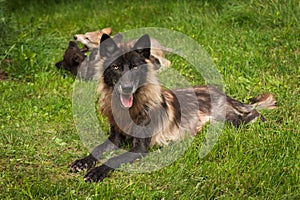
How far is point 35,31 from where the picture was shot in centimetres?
997

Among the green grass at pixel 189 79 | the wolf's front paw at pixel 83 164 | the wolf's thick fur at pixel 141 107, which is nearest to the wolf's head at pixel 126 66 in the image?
the wolf's thick fur at pixel 141 107

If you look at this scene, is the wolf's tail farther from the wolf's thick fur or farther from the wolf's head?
the wolf's head

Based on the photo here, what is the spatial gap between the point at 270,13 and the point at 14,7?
26.7ft

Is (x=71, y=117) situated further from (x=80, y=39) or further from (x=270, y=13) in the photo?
(x=270, y=13)

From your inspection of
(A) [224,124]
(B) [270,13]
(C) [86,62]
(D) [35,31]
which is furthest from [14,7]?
(A) [224,124]

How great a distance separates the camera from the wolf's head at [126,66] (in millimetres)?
5172

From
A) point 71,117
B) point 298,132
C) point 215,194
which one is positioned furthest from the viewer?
point 71,117

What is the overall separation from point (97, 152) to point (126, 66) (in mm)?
1031

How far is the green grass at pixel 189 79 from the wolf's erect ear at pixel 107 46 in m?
1.16

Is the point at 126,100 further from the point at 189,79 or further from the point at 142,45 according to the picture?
the point at 189,79

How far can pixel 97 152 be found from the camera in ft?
18.0

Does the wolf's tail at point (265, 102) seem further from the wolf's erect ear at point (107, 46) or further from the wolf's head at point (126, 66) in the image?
the wolf's erect ear at point (107, 46)

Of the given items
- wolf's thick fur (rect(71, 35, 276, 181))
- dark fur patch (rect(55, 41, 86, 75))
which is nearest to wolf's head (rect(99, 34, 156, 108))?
wolf's thick fur (rect(71, 35, 276, 181))

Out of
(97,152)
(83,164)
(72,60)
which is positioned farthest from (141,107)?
(72,60)
